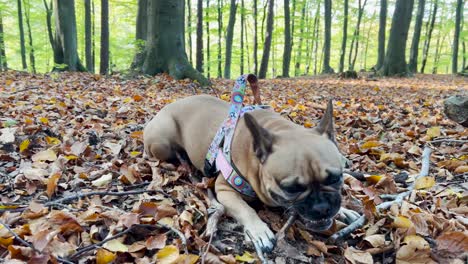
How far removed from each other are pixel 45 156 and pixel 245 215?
→ 7.59 feet

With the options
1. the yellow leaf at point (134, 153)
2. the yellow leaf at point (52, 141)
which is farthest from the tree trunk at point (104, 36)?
the yellow leaf at point (134, 153)

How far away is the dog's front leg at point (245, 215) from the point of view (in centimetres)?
226

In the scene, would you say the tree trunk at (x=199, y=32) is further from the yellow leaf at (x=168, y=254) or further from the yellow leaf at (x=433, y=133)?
the yellow leaf at (x=168, y=254)

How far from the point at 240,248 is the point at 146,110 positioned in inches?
171

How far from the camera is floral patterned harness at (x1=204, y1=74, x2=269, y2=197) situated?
274 cm

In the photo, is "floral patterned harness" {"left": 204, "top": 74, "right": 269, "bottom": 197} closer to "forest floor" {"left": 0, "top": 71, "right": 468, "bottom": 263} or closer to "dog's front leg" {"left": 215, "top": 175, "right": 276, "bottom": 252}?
"dog's front leg" {"left": 215, "top": 175, "right": 276, "bottom": 252}

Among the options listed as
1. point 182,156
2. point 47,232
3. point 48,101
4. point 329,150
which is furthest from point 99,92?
point 329,150

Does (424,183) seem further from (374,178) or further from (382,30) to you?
(382,30)

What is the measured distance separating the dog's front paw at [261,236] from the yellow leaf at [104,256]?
82 cm

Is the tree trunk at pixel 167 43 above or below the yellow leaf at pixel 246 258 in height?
above

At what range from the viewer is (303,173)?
2.12 m

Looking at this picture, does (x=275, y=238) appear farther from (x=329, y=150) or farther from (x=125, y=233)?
(x=125, y=233)

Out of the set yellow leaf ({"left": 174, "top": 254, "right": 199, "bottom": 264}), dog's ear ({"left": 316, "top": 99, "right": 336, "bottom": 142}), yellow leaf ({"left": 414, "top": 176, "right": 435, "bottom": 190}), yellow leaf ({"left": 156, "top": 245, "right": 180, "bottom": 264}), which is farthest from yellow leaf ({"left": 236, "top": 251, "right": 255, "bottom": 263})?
yellow leaf ({"left": 414, "top": 176, "right": 435, "bottom": 190})

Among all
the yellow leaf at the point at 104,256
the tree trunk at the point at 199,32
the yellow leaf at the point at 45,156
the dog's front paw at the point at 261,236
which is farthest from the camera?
the tree trunk at the point at 199,32
